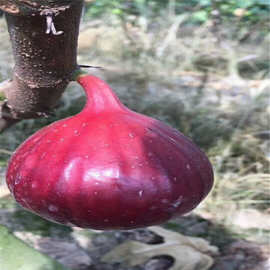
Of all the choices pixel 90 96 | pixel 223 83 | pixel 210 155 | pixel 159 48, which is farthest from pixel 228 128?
pixel 90 96

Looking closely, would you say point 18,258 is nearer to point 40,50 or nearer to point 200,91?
point 40,50

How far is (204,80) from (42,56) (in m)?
1.85

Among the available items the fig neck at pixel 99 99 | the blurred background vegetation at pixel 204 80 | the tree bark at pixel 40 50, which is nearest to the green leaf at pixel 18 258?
the tree bark at pixel 40 50

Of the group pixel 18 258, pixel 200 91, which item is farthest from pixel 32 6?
pixel 200 91

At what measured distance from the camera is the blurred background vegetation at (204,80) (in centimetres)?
156

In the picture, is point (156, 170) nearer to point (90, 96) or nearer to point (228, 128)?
point (90, 96)

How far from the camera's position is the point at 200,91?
2221 mm

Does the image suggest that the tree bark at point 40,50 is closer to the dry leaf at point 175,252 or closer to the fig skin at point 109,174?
the fig skin at point 109,174

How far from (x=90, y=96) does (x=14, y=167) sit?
0.35ft

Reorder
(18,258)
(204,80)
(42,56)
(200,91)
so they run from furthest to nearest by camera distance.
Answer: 1. (204,80)
2. (200,91)
3. (18,258)
4. (42,56)

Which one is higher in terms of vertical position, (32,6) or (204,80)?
(32,6)

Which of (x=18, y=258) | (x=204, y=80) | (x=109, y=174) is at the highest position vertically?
(x=109, y=174)

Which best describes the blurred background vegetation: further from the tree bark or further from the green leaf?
the tree bark

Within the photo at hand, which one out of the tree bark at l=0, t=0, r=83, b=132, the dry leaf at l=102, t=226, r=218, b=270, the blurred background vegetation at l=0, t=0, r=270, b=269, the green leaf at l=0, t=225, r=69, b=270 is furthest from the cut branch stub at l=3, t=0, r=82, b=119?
the blurred background vegetation at l=0, t=0, r=270, b=269
